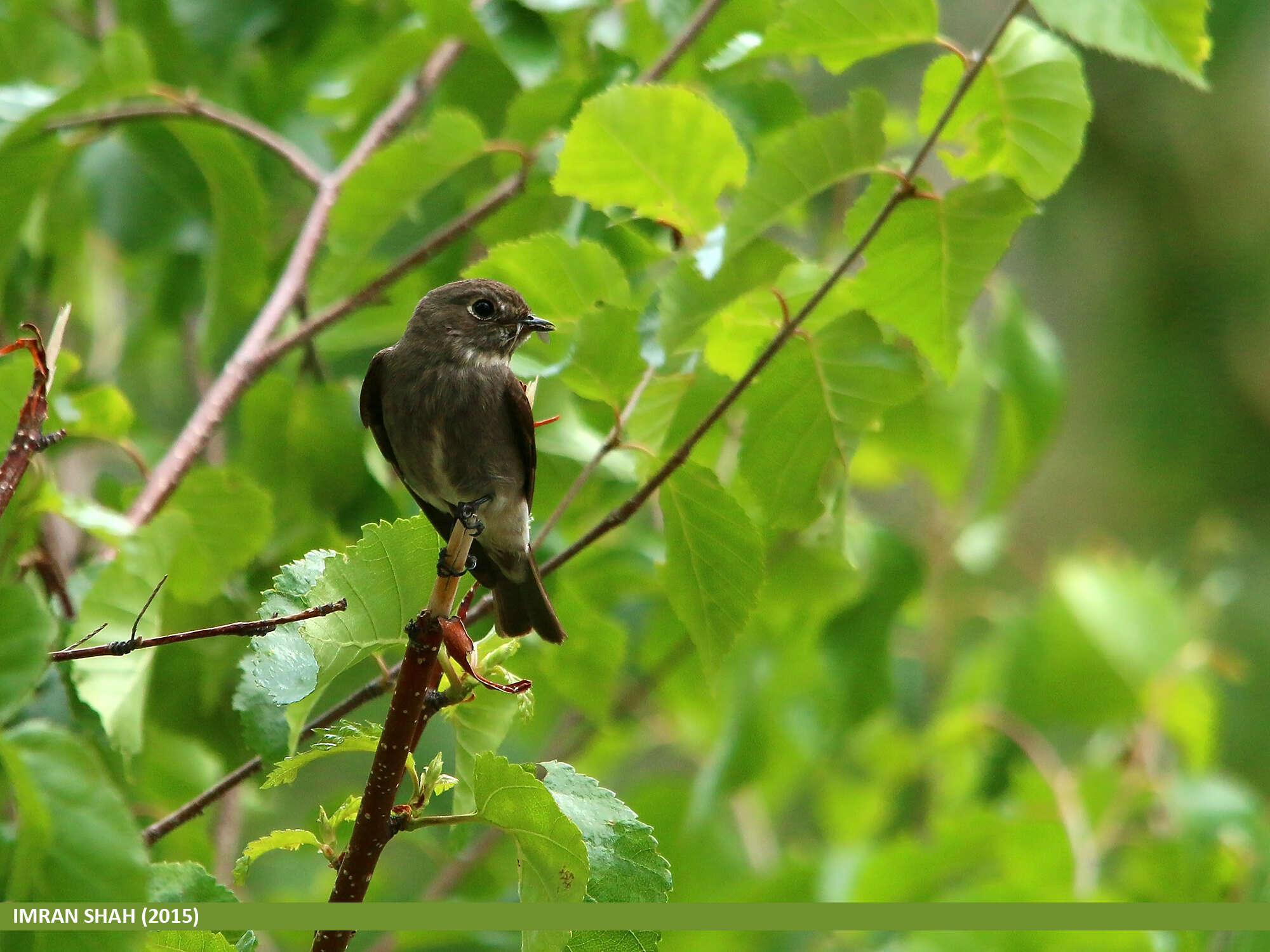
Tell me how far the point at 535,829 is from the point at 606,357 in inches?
24.7

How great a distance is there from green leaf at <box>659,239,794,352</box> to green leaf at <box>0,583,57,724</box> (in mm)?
826

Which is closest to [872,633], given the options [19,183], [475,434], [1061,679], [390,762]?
[1061,679]

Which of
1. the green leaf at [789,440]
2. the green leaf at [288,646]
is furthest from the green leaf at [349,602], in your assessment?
the green leaf at [789,440]

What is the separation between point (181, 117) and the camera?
7.81 feet

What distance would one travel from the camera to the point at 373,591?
133 centimetres

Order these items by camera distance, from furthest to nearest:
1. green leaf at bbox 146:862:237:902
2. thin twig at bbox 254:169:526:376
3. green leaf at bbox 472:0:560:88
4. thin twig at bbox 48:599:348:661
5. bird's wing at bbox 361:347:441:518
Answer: green leaf at bbox 472:0:560:88
thin twig at bbox 254:169:526:376
bird's wing at bbox 361:347:441:518
green leaf at bbox 146:862:237:902
thin twig at bbox 48:599:348:661

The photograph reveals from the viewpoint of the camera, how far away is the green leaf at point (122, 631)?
170 cm

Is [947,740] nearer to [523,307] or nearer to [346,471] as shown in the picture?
[346,471]

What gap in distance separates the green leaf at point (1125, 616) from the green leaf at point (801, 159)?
207 centimetres

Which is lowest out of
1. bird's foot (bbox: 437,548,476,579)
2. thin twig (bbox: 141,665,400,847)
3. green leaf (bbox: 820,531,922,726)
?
green leaf (bbox: 820,531,922,726)

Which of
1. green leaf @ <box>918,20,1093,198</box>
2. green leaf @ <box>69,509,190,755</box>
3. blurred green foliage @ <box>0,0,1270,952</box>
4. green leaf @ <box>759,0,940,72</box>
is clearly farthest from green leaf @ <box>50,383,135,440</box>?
green leaf @ <box>918,20,1093,198</box>

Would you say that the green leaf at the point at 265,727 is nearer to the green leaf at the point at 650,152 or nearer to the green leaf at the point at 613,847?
the green leaf at the point at 613,847

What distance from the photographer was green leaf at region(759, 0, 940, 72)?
1734 mm

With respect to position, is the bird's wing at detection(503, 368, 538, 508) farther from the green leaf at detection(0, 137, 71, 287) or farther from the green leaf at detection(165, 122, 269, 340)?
the green leaf at detection(0, 137, 71, 287)
